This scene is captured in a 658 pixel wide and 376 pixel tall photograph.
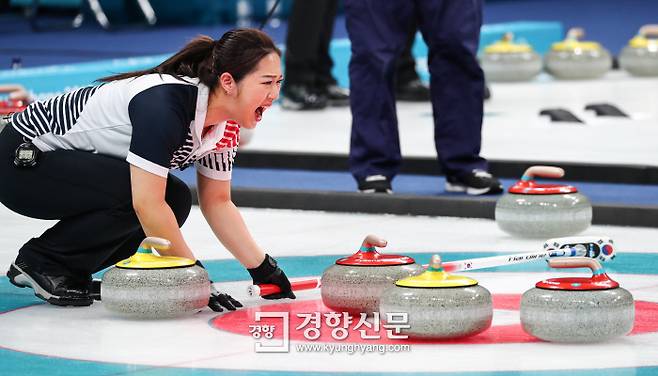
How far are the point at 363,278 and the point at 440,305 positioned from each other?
0.29 meters

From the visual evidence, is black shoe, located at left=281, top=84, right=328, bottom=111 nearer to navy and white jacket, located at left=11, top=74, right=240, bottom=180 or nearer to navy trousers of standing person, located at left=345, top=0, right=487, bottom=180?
navy trousers of standing person, located at left=345, top=0, right=487, bottom=180

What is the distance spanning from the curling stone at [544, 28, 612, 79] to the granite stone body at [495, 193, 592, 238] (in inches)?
230

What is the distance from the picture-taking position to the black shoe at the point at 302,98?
8156 mm

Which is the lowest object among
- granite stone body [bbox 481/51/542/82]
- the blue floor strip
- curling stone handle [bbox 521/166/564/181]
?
the blue floor strip

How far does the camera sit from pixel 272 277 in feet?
10.6

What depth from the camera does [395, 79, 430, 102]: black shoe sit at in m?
8.52

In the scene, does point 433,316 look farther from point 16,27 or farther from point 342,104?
point 16,27

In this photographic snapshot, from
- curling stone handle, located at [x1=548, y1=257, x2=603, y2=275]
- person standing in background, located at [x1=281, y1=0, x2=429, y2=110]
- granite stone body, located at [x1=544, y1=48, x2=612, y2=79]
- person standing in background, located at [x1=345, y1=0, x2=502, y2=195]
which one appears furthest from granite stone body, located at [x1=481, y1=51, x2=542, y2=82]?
curling stone handle, located at [x1=548, y1=257, x2=603, y2=275]

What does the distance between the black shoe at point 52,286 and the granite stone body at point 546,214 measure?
4.34 feet

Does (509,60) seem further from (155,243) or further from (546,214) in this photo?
(155,243)

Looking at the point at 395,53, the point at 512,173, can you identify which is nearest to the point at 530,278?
the point at 395,53

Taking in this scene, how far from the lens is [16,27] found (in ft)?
41.9

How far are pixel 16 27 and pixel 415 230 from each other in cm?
897

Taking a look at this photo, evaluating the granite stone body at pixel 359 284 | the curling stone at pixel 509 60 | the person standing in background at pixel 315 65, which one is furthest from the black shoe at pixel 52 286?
the curling stone at pixel 509 60
